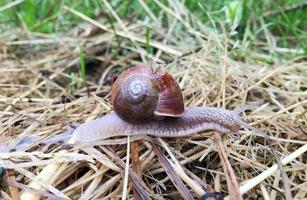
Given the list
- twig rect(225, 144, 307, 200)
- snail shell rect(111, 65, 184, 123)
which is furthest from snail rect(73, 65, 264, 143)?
twig rect(225, 144, 307, 200)

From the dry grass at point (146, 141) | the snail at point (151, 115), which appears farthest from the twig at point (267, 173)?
the snail at point (151, 115)

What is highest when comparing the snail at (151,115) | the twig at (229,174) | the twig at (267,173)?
the snail at (151,115)

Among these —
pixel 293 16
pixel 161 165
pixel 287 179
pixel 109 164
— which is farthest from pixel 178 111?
pixel 293 16

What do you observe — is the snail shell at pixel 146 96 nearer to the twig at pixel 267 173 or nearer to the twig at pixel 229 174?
the twig at pixel 229 174

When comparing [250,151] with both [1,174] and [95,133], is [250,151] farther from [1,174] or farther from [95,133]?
[1,174]

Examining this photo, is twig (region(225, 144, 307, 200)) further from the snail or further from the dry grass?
the snail

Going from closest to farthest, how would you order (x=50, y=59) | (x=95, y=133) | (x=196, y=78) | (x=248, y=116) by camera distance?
(x=95, y=133), (x=248, y=116), (x=196, y=78), (x=50, y=59)
